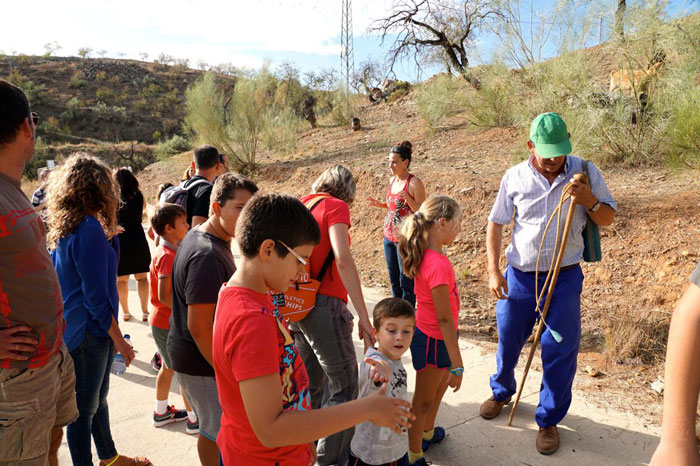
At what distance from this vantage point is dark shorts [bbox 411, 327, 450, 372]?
2730 mm

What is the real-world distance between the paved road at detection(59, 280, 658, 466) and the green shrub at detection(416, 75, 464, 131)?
1110 centimetres

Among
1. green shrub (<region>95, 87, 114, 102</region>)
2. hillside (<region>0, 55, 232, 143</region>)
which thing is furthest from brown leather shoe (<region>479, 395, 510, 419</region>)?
green shrub (<region>95, 87, 114, 102</region>)

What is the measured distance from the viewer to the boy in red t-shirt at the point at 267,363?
1352 mm

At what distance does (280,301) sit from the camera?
2.54m

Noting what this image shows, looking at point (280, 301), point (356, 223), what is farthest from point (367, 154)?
point (280, 301)

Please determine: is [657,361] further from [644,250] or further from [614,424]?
[644,250]

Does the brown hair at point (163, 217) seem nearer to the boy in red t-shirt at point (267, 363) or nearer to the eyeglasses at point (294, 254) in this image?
the boy in red t-shirt at point (267, 363)


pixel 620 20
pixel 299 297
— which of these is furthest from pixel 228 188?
pixel 620 20

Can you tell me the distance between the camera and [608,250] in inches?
228

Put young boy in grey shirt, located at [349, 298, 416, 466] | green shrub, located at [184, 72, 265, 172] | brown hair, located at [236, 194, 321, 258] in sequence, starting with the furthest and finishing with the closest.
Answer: green shrub, located at [184, 72, 265, 172], young boy in grey shirt, located at [349, 298, 416, 466], brown hair, located at [236, 194, 321, 258]

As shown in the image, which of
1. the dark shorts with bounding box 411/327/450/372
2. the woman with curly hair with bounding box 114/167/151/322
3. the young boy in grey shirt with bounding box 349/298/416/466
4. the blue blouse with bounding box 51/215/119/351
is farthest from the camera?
the woman with curly hair with bounding box 114/167/151/322

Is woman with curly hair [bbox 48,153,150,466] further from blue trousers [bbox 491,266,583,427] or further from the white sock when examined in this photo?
blue trousers [bbox 491,266,583,427]

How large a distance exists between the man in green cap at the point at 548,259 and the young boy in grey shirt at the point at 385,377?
1.13 meters

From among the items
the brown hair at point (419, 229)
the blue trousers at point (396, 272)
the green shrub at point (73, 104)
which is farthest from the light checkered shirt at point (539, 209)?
the green shrub at point (73, 104)
